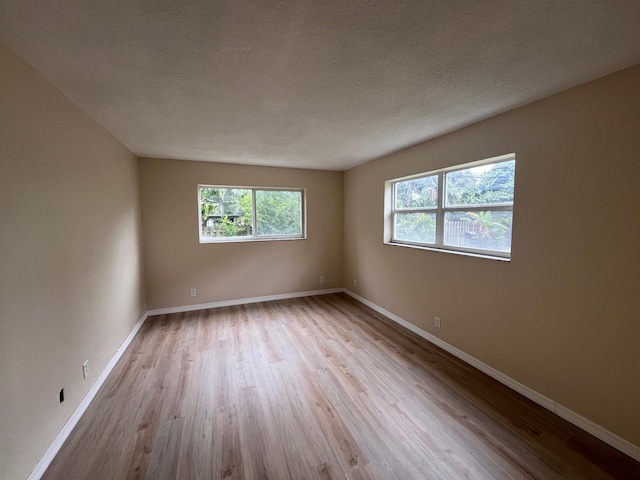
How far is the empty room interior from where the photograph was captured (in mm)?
1270

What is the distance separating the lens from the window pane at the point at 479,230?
7.55 ft

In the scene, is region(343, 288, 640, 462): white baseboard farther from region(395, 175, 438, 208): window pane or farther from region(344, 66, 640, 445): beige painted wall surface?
region(395, 175, 438, 208): window pane

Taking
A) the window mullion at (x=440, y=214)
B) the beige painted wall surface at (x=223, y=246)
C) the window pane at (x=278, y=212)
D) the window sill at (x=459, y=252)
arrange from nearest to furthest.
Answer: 1. the window sill at (x=459, y=252)
2. the window mullion at (x=440, y=214)
3. the beige painted wall surface at (x=223, y=246)
4. the window pane at (x=278, y=212)

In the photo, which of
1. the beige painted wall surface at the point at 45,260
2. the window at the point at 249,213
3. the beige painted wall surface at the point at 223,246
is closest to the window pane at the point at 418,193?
the beige painted wall surface at the point at 223,246

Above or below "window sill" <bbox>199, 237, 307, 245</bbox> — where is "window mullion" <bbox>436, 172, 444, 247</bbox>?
above

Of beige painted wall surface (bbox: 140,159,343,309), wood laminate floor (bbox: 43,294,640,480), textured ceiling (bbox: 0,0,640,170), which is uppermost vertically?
textured ceiling (bbox: 0,0,640,170)

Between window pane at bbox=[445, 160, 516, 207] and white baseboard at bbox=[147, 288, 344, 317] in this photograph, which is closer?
window pane at bbox=[445, 160, 516, 207]

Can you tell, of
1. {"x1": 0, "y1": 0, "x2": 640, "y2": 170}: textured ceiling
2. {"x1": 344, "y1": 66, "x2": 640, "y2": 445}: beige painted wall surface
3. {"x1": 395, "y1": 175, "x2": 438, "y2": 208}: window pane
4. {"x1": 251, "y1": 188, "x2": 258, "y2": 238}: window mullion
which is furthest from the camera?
{"x1": 251, "y1": 188, "x2": 258, "y2": 238}: window mullion

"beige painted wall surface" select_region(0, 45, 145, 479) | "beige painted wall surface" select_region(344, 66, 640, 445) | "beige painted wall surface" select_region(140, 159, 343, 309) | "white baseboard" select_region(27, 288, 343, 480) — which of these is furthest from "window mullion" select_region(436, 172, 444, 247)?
"beige painted wall surface" select_region(0, 45, 145, 479)

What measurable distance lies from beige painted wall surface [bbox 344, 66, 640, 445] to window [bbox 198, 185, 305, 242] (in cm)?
268

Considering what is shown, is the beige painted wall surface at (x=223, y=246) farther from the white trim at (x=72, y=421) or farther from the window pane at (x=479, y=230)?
the window pane at (x=479, y=230)

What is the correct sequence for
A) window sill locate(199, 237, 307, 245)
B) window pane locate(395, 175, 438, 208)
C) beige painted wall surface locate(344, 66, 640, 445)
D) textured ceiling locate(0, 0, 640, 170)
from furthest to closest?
window sill locate(199, 237, 307, 245) → window pane locate(395, 175, 438, 208) → beige painted wall surface locate(344, 66, 640, 445) → textured ceiling locate(0, 0, 640, 170)

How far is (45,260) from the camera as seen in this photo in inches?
62.0

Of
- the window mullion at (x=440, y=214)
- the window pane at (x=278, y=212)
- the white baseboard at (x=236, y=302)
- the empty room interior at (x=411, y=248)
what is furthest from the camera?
the window pane at (x=278, y=212)
